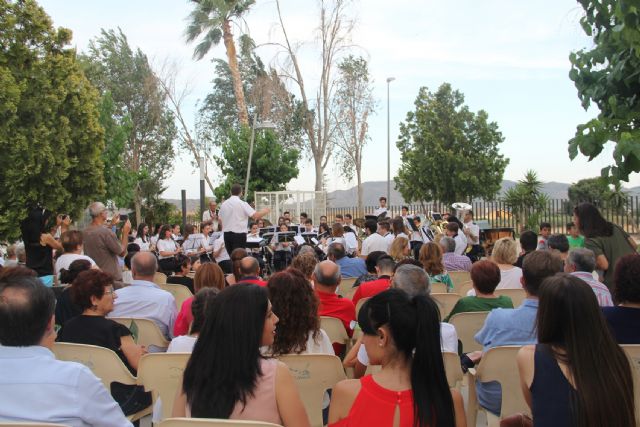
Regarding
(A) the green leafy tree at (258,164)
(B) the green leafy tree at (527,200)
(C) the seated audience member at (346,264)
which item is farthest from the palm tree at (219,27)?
(C) the seated audience member at (346,264)

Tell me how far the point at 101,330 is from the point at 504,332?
98.0 inches

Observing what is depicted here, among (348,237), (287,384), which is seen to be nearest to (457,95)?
(348,237)

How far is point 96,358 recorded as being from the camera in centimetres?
394

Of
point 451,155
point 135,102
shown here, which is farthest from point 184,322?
point 135,102

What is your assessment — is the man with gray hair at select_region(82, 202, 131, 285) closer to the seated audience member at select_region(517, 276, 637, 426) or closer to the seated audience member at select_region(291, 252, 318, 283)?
the seated audience member at select_region(291, 252, 318, 283)

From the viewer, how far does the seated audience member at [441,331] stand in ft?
12.8

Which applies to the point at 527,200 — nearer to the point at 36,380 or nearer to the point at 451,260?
the point at 451,260

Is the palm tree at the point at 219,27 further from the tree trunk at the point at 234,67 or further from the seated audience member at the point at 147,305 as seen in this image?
the seated audience member at the point at 147,305

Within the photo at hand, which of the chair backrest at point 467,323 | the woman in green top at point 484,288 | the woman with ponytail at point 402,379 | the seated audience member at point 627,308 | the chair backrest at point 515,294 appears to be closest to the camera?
the woman with ponytail at point 402,379

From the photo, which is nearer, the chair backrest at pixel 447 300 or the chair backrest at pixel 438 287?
the chair backrest at pixel 447 300

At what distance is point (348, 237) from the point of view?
1384 cm

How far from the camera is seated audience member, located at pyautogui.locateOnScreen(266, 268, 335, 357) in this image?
3967 millimetres

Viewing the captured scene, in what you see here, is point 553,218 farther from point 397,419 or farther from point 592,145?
point 397,419

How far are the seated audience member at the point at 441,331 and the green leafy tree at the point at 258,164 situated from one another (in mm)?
22012
